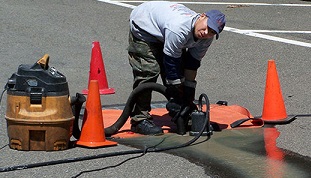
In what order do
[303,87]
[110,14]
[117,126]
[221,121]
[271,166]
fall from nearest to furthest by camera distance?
[271,166] → [117,126] → [221,121] → [303,87] → [110,14]

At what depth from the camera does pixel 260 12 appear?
14953 millimetres

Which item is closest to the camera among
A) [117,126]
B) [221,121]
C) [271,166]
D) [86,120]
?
[271,166]

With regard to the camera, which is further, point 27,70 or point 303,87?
point 303,87

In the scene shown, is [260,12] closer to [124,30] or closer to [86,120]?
[124,30]

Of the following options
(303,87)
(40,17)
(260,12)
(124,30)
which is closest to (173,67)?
(303,87)

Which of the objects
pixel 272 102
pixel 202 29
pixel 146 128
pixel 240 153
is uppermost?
pixel 202 29

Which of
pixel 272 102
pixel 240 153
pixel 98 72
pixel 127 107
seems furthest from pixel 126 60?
pixel 240 153

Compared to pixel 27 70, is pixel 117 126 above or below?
below

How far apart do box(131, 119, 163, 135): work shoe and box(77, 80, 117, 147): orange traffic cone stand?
49 cm

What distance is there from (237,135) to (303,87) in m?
2.69

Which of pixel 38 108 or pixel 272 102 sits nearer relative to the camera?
pixel 38 108

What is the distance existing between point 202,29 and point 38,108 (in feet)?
5.06

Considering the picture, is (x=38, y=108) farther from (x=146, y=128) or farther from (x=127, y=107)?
(x=146, y=128)

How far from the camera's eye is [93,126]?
6.36m
